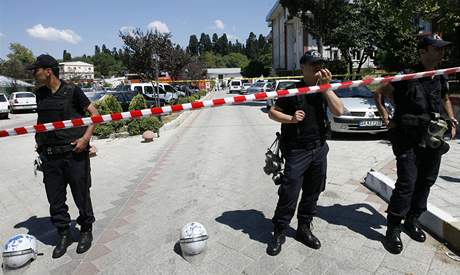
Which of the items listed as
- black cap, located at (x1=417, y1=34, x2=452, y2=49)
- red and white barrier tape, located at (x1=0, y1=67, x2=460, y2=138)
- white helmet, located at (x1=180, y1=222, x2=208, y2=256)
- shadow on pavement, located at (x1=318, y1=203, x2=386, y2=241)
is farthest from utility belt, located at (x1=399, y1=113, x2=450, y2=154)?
white helmet, located at (x1=180, y1=222, x2=208, y2=256)

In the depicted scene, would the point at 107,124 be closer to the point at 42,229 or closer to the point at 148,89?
the point at 42,229

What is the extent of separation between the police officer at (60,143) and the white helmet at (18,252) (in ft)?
0.79

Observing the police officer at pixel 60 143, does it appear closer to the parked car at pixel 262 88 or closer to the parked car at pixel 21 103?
the parked car at pixel 262 88

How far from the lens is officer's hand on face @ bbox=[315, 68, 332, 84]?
126 inches

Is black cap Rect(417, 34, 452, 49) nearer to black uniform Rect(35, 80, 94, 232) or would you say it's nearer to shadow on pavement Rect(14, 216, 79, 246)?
black uniform Rect(35, 80, 94, 232)

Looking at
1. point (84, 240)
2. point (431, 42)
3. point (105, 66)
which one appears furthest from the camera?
point (105, 66)

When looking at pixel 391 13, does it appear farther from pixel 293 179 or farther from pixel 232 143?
pixel 293 179

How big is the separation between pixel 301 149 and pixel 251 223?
1325mm

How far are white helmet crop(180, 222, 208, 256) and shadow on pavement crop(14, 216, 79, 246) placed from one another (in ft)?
4.76

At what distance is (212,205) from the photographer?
499 cm

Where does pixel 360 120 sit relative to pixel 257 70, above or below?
below

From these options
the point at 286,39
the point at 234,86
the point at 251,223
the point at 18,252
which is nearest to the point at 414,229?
the point at 251,223

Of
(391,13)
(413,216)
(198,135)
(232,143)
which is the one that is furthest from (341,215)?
(391,13)

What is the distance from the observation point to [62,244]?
3744mm
